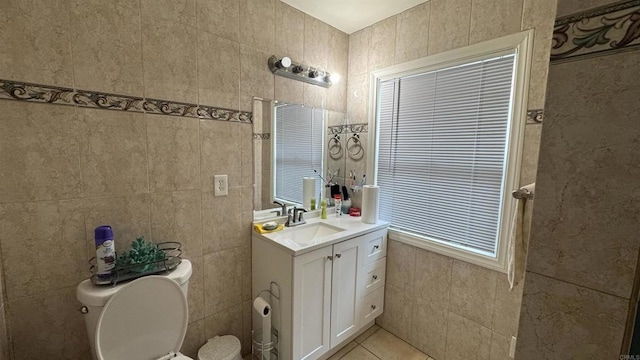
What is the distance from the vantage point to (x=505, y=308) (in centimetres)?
156

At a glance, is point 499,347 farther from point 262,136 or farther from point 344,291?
point 262,136

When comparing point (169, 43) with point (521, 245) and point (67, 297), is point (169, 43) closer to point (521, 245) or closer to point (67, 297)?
point (67, 297)

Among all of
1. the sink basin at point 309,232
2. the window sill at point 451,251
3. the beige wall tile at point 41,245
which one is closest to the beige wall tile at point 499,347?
the window sill at point 451,251

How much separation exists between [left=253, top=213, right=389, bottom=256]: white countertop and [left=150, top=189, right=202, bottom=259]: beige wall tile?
1.30 ft

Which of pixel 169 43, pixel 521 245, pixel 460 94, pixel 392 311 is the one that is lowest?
pixel 392 311

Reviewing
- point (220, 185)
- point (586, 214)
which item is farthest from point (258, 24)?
point (586, 214)

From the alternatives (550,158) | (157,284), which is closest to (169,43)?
(157,284)

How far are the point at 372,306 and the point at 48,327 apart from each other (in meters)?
1.95

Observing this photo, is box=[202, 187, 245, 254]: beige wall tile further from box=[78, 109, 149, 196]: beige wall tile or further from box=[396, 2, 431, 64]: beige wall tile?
box=[396, 2, 431, 64]: beige wall tile

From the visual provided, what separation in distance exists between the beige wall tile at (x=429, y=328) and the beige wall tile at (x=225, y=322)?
1347 mm

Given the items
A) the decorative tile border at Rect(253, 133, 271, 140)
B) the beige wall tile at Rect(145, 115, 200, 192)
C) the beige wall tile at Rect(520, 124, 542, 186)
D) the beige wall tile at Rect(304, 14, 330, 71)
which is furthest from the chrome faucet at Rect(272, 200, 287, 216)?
the beige wall tile at Rect(520, 124, 542, 186)

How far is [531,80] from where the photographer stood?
4.64 ft

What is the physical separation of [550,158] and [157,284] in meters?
1.49

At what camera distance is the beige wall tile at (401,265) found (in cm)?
201
